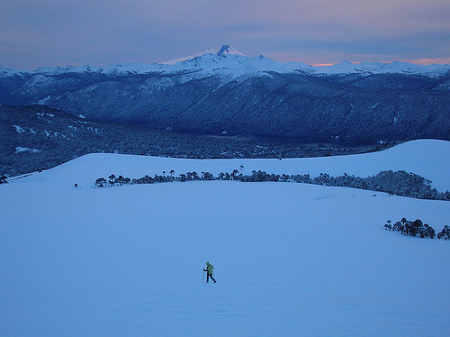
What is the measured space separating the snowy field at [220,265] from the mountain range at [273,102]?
4520 cm

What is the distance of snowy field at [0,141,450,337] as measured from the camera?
471 cm

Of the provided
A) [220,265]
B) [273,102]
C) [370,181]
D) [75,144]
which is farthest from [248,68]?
[220,265]

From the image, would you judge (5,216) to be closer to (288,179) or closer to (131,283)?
(131,283)

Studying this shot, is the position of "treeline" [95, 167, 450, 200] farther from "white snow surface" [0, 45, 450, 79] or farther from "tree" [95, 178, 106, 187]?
"white snow surface" [0, 45, 450, 79]

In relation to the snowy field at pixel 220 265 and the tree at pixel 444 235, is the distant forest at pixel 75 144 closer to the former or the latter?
the snowy field at pixel 220 265

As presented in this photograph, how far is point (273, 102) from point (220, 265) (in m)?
69.4

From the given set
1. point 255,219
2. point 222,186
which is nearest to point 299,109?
point 222,186

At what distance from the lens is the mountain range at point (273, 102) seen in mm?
54969

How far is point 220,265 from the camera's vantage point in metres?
6.67

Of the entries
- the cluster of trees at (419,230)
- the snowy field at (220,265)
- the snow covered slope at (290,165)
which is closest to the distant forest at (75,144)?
the snow covered slope at (290,165)

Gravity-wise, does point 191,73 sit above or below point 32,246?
above

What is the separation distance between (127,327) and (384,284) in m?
4.40

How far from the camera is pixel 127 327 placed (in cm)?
461

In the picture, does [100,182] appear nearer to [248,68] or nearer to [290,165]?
[290,165]
